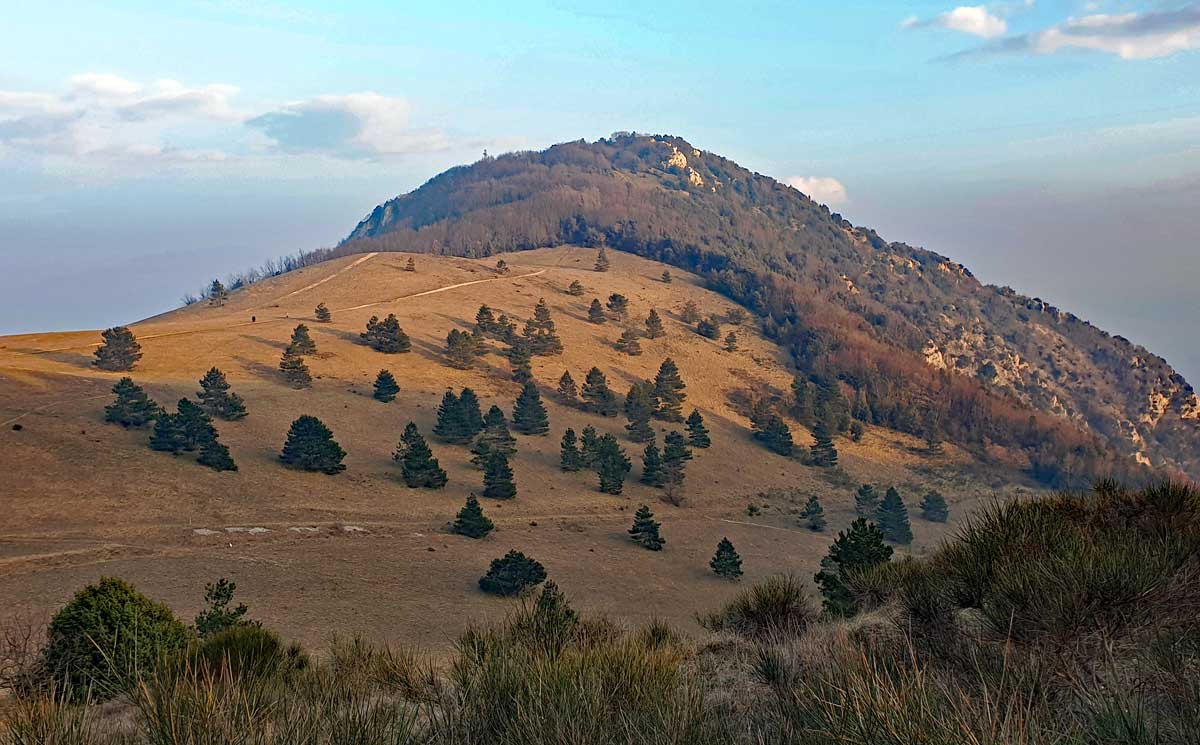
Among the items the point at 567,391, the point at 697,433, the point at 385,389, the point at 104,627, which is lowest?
the point at 697,433

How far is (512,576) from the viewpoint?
2462 cm

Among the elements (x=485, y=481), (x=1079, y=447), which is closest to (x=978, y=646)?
(x=485, y=481)

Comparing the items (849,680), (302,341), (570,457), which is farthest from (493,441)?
(849,680)

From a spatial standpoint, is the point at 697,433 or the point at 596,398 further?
the point at 596,398

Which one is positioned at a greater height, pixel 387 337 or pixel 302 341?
pixel 387 337

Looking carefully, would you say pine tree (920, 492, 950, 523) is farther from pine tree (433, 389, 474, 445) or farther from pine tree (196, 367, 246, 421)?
pine tree (196, 367, 246, 421)

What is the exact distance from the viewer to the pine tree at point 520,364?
2270 inches

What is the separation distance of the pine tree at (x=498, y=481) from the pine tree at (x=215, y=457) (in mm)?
11722

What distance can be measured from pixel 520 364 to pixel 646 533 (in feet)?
91.2

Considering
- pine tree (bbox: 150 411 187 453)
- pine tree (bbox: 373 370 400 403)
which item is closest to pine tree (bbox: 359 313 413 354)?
pine tree (bbox: 373 370 400 403)

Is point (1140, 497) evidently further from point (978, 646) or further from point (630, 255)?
point (630, 255)

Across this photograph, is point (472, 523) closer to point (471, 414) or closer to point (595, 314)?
→ point (471, 414)

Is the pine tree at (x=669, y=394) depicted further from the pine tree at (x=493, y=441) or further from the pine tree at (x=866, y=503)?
the pine tree at (x=493, y=441)

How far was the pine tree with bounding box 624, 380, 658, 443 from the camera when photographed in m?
52.3
